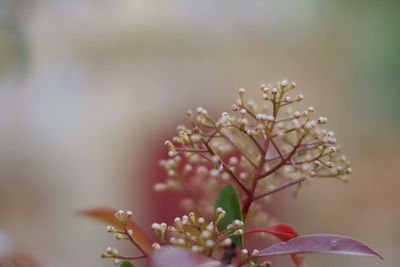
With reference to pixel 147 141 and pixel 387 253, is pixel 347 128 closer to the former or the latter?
pixel 387 253

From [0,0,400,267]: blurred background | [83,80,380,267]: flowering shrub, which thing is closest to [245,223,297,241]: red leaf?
[83,80,380,267]: flowering shrub

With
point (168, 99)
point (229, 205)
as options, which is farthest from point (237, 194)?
point (168, 99)

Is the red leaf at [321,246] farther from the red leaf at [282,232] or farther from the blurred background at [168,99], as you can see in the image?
the blurred background at [168,99]

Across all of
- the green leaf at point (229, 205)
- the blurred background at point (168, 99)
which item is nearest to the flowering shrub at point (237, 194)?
the green leaf at point (229, 205)

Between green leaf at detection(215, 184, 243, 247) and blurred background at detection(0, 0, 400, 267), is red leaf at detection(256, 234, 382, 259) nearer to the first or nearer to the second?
green leaf at detection(215, 184, 243, 247)

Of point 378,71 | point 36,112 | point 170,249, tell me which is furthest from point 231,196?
point 378,71

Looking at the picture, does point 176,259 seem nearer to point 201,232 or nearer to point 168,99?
point 201,232

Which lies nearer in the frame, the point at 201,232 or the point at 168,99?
the point at 201,232

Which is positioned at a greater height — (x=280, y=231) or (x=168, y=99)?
(x=168, y=99)
